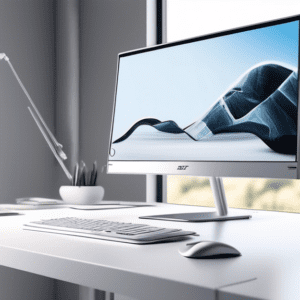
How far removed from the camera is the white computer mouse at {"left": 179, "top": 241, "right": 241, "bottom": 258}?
0.68m

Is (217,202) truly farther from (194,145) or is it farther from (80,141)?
(80,141)

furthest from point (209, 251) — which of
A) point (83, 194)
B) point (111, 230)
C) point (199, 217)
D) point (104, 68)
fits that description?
point (104, 68)

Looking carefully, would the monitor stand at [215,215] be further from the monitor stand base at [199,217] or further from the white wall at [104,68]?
the white wall at [104,68]

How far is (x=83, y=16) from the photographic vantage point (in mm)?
2445

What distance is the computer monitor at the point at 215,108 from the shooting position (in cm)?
110

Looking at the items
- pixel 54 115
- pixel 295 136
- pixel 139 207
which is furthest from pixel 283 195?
pixel 54 115

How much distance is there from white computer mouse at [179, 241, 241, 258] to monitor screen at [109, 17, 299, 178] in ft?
1.43

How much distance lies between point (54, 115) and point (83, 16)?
1.69ft

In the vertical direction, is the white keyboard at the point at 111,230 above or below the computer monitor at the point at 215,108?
below

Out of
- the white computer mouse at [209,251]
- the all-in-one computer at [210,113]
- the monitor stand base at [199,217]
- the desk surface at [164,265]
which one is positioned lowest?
the monitor stand base at [199,217]

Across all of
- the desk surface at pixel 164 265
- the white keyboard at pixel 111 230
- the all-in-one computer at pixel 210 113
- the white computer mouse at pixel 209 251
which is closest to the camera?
the desk surface at pixel 164 265

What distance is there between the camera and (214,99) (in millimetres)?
1219

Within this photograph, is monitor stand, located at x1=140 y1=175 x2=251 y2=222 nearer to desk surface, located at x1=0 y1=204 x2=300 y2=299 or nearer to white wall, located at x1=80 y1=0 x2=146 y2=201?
desk surface, located at x1=0 y1=204 x2=300 y2=299

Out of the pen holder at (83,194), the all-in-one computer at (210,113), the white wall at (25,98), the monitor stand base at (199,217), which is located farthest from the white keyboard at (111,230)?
the white wall at (25,98)
